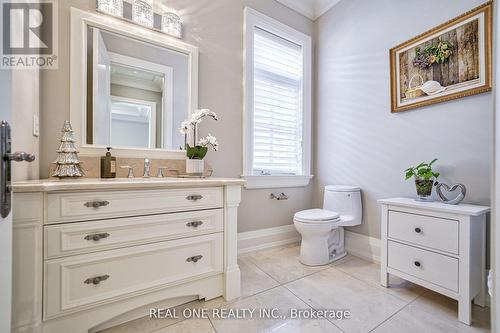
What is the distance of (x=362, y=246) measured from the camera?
2.15 metres

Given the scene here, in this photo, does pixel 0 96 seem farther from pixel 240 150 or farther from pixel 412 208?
pixel 412 208

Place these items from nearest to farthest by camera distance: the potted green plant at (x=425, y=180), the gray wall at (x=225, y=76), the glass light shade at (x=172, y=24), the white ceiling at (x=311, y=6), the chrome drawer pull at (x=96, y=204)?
1. the chrome drawer pull at (x=96, y=204)
2. the potted green plant at (x=425, y=180)
3. the glass light shade at (x=172, y=24)
4. the gray wall at (x=225, y=76)
5. the white ceiling at (x=311, y=6)

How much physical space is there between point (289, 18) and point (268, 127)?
1306 mm

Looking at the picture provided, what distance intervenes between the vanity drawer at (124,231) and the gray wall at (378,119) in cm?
154

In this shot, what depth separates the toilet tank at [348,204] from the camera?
2.08 meters

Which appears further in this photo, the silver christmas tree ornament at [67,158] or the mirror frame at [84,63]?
the mirror frame at [84,63]

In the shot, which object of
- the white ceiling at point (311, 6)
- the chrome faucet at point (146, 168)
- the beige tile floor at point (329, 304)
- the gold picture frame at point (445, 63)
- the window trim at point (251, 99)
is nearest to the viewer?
the beige tile floor at point (329, 304)

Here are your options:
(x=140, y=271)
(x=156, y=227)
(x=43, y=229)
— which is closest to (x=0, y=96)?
(x=43, y=229)

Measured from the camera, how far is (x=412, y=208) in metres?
1.47

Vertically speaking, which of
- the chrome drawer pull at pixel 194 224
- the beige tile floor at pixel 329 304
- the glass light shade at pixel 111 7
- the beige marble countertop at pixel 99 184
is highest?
the glass light shade at pixel 111 7

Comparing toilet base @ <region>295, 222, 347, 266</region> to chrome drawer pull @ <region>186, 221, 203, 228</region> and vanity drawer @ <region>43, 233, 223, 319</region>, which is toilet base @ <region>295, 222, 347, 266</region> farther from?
chrome drawer pull @ <region>186, 221, 203, 228</region>

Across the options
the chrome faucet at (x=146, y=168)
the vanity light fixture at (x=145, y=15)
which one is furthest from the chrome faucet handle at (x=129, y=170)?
the vanity light fixture at (x=145, y=15)

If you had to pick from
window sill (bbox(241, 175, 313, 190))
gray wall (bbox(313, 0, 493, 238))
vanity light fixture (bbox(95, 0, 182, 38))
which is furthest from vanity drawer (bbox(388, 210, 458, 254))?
vanity light fixture (bbox(95, 0, 182, 38))

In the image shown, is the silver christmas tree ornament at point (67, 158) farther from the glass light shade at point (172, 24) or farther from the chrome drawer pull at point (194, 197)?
the glass light shade at point (172, 24)
